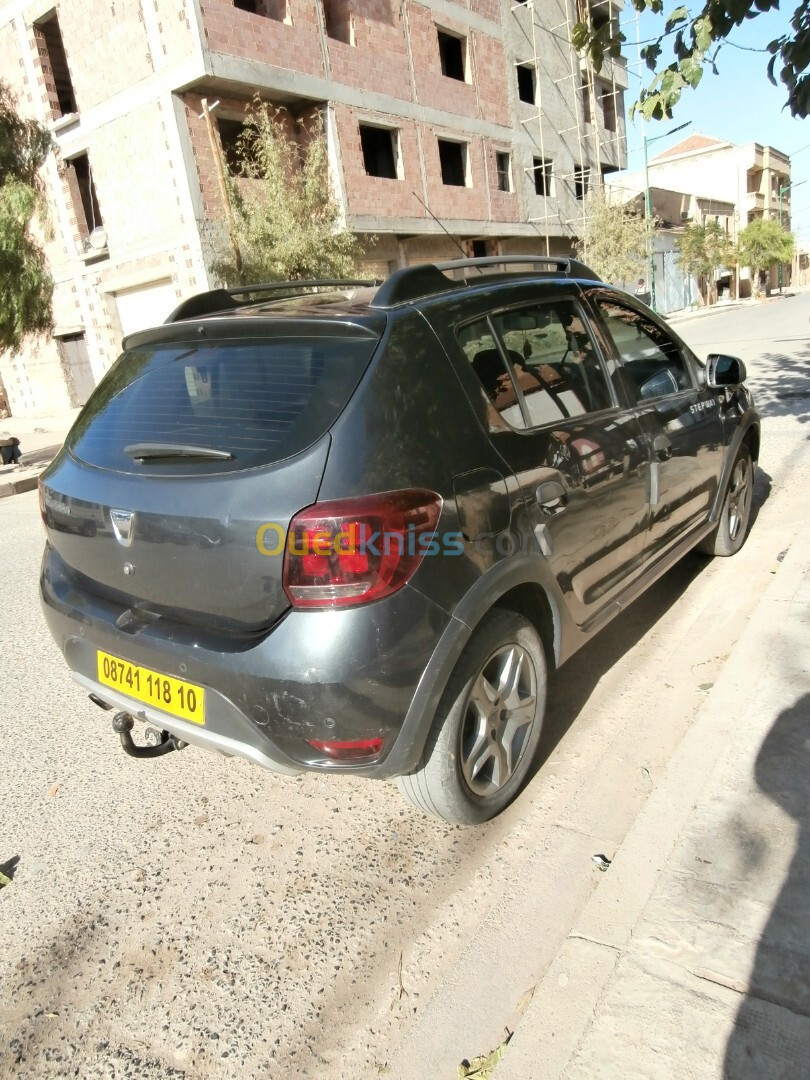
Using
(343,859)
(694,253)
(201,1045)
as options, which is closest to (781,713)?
(343,859)

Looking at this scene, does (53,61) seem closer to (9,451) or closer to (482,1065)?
(9,451)

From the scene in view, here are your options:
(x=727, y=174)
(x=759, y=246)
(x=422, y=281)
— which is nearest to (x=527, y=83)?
(x=759, y=246)

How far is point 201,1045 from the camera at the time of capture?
1.84m

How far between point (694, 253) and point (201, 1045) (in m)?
43.8

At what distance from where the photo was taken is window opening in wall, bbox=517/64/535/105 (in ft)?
87.1

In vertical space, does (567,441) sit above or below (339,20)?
below

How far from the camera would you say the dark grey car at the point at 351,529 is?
193 cm

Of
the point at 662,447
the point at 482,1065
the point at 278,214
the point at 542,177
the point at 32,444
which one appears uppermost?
the point at 542,177

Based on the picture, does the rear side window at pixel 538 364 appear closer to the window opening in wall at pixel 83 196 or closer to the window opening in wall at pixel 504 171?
the window opening in wall at pixel 83 196

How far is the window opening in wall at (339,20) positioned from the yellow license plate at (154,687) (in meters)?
20.2

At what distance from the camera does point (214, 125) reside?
1530 centimetres

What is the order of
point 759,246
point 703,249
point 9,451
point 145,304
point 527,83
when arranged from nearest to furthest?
1. point 9,451
2. point 145,304
3. point 527,83
4. point 703,249
5. point 759,246

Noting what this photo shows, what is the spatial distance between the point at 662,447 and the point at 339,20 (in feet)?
64.7

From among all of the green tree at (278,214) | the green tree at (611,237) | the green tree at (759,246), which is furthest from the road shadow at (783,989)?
the green tree at (759,246)
